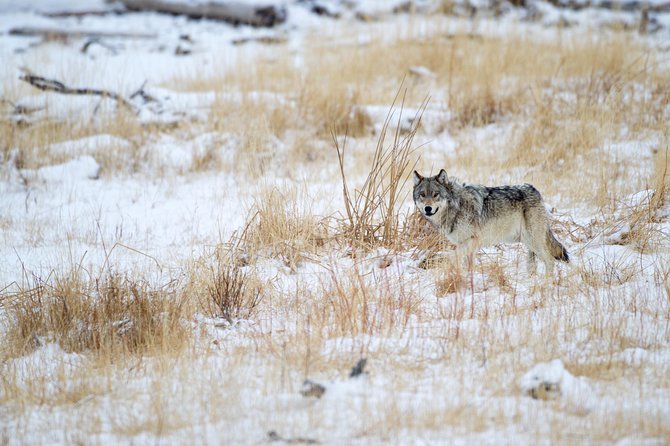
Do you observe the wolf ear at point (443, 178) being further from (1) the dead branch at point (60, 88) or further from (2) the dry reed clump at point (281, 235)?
(1) the dead branch at point (60, 88)

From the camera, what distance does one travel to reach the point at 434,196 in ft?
18.7

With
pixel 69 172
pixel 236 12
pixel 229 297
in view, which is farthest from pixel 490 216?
pixel 236 12

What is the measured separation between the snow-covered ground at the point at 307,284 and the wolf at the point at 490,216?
0.25 metres

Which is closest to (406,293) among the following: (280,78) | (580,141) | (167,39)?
(580,141)

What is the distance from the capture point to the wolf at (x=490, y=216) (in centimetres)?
575

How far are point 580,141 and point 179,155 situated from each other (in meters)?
5.48

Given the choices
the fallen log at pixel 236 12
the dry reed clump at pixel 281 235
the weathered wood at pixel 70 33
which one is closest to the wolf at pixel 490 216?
the dry reed clump at pixel 281 235

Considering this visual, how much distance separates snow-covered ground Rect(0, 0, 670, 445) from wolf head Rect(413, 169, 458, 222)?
510mm

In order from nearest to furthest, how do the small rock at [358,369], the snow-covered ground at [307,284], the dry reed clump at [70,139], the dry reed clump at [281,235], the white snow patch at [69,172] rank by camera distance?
the snow-covered ground at [307,284]
the small rock at [358,369]
the dry reed clump at [281,235]
the white snow patch at [69,172]
the dry reed clump at [70,139]

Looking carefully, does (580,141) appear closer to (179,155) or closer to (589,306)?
(589,306)

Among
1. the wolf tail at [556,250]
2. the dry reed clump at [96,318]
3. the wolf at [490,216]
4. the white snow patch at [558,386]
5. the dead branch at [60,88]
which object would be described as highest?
the dead branch at [60,88]

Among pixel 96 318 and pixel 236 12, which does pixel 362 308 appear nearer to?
pixel 96 318

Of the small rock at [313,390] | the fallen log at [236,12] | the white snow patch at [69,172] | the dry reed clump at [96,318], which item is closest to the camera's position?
the small rock at [313,390]

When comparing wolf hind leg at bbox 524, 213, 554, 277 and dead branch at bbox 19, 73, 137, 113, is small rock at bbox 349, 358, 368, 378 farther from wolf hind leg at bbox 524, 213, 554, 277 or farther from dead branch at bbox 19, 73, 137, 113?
dead branch at bbox 19, 73, 137, 113
